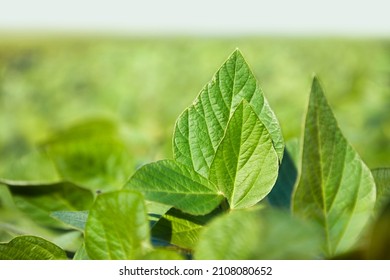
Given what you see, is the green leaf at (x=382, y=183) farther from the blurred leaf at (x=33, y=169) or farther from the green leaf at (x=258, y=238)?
the blurred leaf at (x=33, y=169)

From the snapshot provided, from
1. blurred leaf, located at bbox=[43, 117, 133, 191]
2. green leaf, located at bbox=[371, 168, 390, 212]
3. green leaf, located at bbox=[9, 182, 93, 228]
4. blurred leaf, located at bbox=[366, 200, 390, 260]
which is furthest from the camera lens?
blurred leaf, located at bbox=[43, 117, 133, 191]

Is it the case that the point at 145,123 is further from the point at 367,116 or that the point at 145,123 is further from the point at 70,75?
the point at 70,75

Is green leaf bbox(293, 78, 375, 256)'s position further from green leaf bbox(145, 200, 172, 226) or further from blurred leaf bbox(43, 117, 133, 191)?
blurred leaf bbox(43, 117, 133, 191)

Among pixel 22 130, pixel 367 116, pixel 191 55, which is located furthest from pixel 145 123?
pixel 191 55

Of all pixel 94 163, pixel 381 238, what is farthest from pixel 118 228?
pixel 94 163

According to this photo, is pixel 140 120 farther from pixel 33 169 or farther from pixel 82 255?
pixel 82 255

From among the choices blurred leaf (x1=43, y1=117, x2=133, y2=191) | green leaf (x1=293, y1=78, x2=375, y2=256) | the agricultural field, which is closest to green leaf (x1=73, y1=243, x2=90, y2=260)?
the agricultural field
